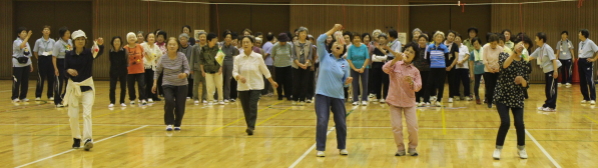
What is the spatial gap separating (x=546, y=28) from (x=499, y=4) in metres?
1.69

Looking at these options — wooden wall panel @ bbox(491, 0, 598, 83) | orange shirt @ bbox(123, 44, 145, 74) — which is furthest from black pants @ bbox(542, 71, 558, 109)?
wooden wall panel @ bbox(491, 0, 598, 83)

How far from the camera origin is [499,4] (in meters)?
23.0

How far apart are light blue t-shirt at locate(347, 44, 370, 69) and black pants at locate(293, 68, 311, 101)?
125 cm

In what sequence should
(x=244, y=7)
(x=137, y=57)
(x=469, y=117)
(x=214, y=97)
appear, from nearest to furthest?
(x=469, y=117)
(x=137, y=57)
(x=214, y=97)
(x=244, y=7)

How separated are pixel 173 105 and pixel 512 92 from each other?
16.7ft

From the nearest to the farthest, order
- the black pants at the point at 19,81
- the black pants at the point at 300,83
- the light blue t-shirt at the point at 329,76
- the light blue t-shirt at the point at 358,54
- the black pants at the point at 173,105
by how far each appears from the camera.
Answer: the light blue t-shirt at the point at 329,76
the black pants at the point at 173,105
the light blue t-shirt at the point at 358,54
the black pants at the point at 300,83
the black pants at the point at 19,81

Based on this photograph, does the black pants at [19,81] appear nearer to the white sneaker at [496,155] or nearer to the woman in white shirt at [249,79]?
the woman in white shirt at [249,79]

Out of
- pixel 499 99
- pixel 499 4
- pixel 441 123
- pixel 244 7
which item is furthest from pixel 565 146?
pixel 244 7

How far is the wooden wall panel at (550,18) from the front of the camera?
22.7 meters

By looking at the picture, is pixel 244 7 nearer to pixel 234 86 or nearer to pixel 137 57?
pixel 234 86

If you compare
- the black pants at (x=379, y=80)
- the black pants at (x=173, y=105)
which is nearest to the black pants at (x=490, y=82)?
the black pants at (x=379, y=80)

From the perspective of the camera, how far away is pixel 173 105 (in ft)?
34.3

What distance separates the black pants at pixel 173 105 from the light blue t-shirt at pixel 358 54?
184 inches

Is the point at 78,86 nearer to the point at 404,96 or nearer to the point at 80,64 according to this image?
the point at 80,64
